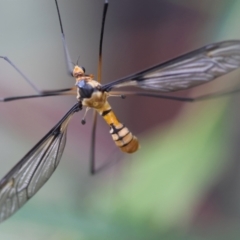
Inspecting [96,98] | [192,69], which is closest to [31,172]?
[96,98]

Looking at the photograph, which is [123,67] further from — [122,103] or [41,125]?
[41,125]

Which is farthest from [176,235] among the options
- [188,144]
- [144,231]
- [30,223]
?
[30,223]

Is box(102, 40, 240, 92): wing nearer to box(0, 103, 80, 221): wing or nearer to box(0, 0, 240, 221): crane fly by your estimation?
box(0, 0, 240, 221): crane fly

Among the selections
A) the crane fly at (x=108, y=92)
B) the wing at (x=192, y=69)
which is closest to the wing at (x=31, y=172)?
the crane fly at (x=108, y=92)

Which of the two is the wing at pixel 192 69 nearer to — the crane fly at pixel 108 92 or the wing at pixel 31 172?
the crane fly at pixel 108 92

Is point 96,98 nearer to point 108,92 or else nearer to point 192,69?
point 108,92
